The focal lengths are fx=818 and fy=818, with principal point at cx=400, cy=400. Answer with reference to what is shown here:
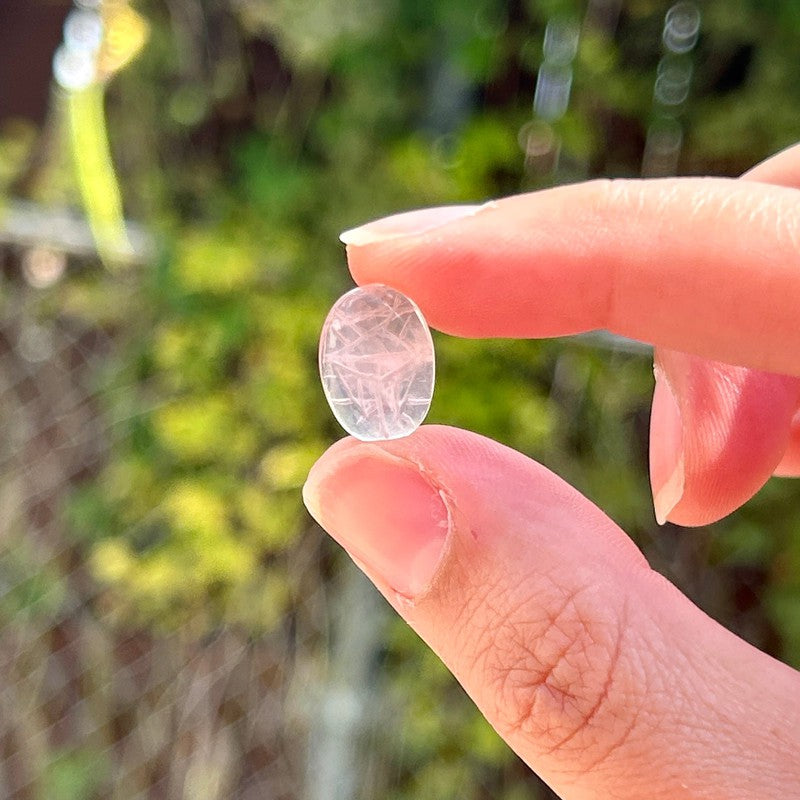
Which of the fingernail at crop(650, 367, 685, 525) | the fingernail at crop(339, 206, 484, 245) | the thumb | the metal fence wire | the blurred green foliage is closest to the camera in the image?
the thumb

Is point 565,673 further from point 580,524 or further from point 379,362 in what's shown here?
point 379,362

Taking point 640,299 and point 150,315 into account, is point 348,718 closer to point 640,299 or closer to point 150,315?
point 150,315

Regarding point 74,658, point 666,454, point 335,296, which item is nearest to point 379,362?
point 666,454

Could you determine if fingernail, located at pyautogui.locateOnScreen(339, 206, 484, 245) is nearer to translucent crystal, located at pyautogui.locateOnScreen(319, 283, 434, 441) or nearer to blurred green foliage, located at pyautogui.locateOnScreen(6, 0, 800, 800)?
translucent crystal, located at pyautogui.locateOnScreen(319, 283, 434, 441)

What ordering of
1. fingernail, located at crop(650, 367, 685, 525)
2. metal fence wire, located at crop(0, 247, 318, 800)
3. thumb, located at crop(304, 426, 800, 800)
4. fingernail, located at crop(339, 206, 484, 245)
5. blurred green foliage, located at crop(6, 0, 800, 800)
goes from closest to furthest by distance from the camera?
1. thumb, located at crop(304, 426, 800, 800)
2. fingernail, located at crop(339, 206, 484, 245)
3. fingernail, located at crop(650, 367, 685, 525)
4. blurred green foliage, located at crop(6, 0, 800, 800)
5. metal fence wire, located at crop(0, 247, 318, 800)

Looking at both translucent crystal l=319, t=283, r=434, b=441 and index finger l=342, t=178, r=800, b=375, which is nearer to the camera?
index finger l=342, t=178, r=800, b=375

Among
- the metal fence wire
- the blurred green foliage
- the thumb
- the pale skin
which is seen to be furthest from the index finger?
the metal fence wire

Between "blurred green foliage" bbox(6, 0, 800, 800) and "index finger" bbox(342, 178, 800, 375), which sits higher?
"index finger" bbox(342, 178, 800, 375)
